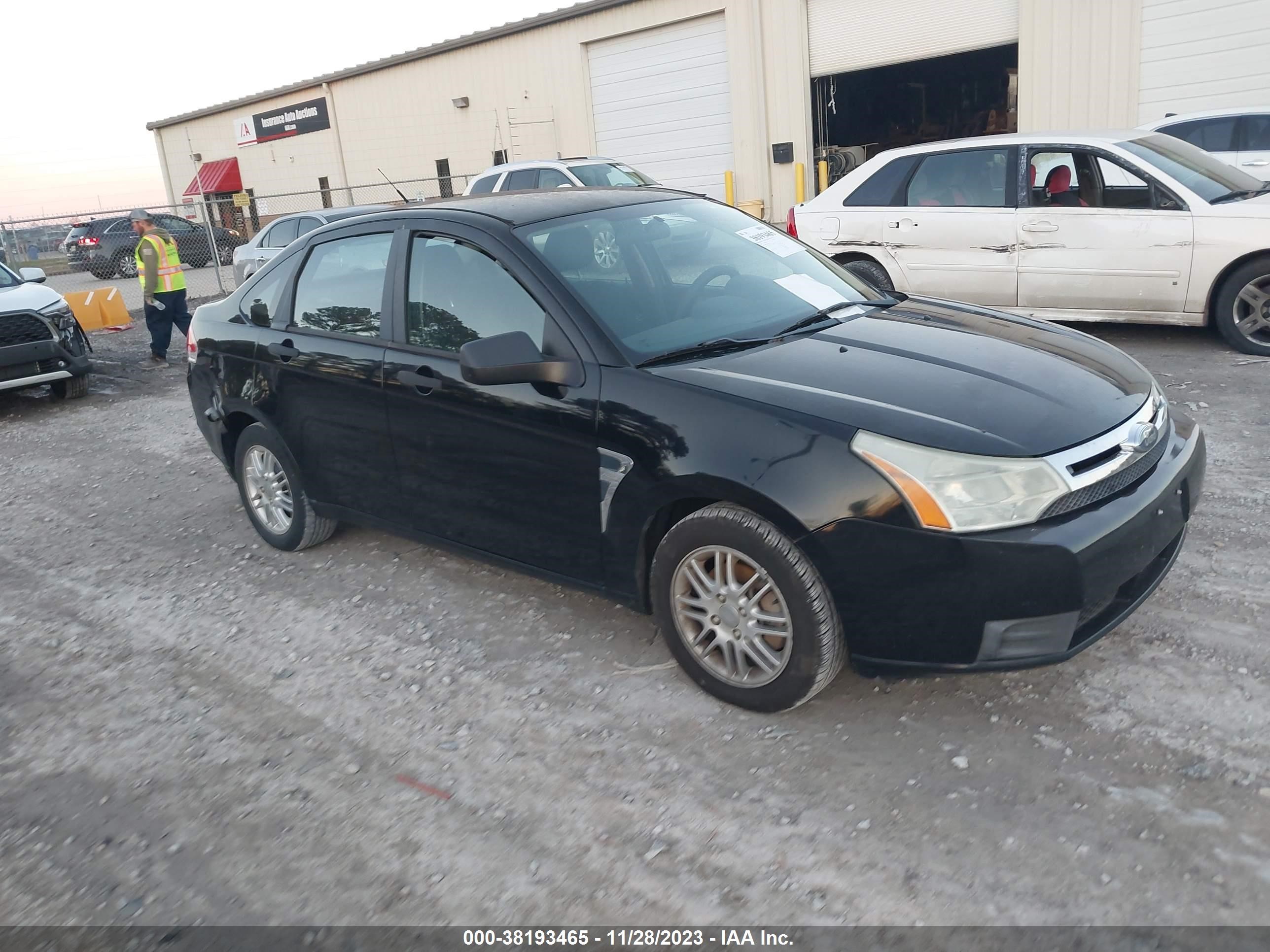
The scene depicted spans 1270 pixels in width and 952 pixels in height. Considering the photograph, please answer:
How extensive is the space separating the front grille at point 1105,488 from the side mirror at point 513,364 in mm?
1577

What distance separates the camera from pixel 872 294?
4422 mm

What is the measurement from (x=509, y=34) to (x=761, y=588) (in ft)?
74.2

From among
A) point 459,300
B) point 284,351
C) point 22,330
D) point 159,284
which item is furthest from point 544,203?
point 159,284

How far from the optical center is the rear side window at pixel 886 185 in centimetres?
864

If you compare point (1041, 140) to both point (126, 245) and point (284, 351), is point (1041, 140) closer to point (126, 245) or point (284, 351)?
point (284, 351)

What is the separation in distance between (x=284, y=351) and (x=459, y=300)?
118 cm

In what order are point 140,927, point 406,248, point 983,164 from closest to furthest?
1. point 140,927
2. point 406,248
3. point 983,164

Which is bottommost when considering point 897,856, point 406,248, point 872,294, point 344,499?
point 897,856

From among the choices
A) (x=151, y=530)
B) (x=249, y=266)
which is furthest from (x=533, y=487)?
(x=249, y=266)

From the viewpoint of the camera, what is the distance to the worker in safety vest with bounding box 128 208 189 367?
37.7 feet

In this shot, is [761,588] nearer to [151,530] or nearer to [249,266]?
[151,530]

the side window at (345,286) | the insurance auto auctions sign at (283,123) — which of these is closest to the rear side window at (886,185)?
the side window at (345,286)

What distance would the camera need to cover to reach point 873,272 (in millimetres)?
8875

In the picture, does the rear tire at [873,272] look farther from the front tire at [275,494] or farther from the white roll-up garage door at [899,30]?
the white roll-up garage door at [899,30]
